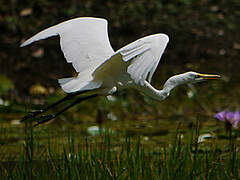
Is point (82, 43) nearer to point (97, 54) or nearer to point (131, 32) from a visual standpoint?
point (97, 54)

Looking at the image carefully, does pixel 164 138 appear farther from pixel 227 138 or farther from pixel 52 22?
pixel 52 22

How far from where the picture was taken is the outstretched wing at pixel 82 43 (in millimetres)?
1891

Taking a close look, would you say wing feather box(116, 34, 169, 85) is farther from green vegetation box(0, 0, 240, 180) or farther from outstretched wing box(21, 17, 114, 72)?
green vegetation box(0, 0, 240, 180)

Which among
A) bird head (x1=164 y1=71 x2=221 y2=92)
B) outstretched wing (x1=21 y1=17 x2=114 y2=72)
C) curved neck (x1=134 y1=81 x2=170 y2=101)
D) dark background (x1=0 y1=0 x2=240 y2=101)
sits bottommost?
curved neck (x1=134 y1=81 x2=170 y2=101)

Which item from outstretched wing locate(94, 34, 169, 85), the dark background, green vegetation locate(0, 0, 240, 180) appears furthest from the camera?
the dark background

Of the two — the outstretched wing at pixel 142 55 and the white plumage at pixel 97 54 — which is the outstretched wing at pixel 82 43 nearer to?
the white plumage at pixel 97 54

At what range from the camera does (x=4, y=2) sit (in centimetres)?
442

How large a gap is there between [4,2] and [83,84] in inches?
119

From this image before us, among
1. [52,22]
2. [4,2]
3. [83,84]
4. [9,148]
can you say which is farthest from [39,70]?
[83,84]

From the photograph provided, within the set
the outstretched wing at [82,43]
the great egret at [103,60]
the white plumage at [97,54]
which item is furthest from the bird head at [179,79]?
the outstretched wing at [82,43]

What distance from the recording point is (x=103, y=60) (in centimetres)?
185

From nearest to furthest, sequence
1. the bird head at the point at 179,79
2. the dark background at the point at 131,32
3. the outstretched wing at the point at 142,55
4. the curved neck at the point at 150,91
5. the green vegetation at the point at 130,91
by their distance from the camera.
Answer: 1. the outstretched wing at the point at 142,55
2. the curved neck at the point at 150,91
3. the bird head at the point at 179,79
4. the green vegetation at the point at 130,91
5. the dark background at the point at 131,32

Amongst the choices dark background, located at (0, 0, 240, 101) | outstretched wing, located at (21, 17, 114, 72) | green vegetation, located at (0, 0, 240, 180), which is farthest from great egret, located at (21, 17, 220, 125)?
dark background, located at (0, 0, 240, 101)

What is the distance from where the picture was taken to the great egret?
63.1 inches
